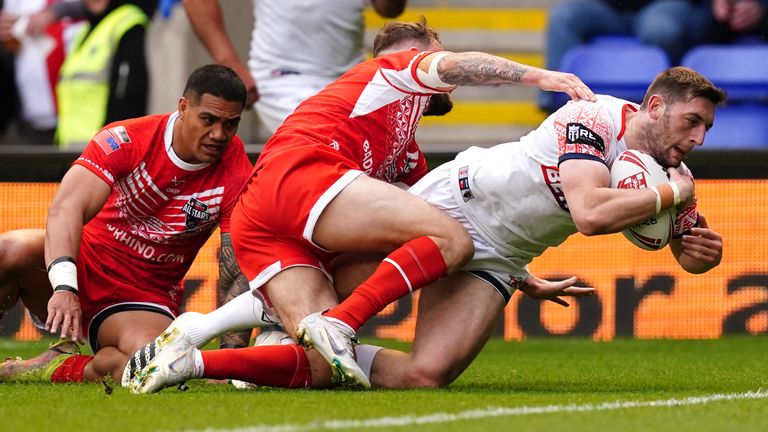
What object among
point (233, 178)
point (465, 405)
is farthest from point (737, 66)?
point (465, 405)

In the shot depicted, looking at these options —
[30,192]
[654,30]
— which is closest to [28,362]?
[30,192]

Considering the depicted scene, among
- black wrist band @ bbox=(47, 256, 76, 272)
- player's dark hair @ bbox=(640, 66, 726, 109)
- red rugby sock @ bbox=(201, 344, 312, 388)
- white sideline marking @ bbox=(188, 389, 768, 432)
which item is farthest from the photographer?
black wrist band @ bbox=(47, 256, 76, 272)

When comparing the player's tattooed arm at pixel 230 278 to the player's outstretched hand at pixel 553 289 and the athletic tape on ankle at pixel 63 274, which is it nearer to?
the athletic tape on ankle at pixel 63 274

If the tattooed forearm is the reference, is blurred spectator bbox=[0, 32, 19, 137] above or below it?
below

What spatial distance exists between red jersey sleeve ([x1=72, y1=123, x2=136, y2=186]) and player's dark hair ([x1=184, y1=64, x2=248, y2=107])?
1.02ft

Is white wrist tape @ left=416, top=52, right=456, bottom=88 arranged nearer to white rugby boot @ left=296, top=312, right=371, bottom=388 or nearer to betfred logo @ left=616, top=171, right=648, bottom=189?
betfred logo @ left=616, top=171, right=648, bottom=189

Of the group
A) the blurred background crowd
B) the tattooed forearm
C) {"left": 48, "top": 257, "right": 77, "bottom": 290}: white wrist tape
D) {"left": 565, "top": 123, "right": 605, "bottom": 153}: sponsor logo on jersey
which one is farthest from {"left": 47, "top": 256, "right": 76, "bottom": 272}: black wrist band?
the blurred background crowd

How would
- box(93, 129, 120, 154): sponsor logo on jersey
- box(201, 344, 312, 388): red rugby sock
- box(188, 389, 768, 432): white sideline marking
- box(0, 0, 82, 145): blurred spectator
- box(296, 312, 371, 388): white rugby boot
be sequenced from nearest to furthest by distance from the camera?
1. box(188, 389, 768, 432): white sideline marking
2. box(296, 312, 371, 388): white rugby boot
3. box(201, 344, 312, 388): red rugby sock
4. box(93, 129, 120, 154): sponsor logo on jersey
5. box(0, 0, 82, 145): blurred spectator

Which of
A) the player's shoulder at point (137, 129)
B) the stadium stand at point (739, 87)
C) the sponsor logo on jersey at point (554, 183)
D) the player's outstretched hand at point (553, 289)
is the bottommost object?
the stadium stand at point (739, 87)

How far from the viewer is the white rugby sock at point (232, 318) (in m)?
5.47

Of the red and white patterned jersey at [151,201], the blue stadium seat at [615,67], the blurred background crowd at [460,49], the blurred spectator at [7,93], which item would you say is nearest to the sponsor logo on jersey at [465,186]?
the red and white patterned jersey at [151,201]

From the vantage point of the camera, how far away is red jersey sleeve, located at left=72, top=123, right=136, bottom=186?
591 centimetres

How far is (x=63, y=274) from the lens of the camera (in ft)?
18.4

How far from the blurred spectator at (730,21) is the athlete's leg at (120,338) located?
5753 mm
